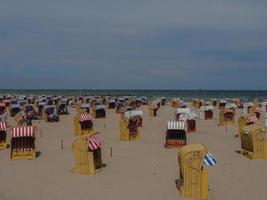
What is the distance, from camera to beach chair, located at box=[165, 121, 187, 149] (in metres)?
24.5

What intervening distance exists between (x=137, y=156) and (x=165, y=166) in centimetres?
279

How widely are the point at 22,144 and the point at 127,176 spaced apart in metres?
6.27

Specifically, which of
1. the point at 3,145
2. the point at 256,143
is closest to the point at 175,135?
the point at 256,143

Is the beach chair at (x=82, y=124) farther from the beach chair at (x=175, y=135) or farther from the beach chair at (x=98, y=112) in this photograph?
the beach chair at (x=98, y=112)

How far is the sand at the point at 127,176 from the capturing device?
1498 centimetres

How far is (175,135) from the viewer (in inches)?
974

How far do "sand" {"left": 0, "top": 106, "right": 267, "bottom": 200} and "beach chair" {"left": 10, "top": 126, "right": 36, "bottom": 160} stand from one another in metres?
0.40

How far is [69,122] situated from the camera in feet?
137

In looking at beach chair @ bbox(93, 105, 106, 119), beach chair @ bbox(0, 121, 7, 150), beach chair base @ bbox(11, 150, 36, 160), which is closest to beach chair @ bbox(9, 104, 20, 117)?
beach chair @ bbox(93, 105, 106, 119)

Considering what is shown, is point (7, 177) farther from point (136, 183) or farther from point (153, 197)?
point (153, 197)

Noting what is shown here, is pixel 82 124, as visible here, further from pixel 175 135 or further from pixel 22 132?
pixel 22 132

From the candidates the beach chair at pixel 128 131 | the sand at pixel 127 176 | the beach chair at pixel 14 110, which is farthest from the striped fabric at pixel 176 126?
the beach chair at pixel 14 110

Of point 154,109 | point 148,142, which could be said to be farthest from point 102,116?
point 148,142

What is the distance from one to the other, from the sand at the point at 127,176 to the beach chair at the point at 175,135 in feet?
1.98
